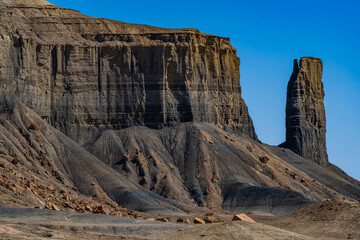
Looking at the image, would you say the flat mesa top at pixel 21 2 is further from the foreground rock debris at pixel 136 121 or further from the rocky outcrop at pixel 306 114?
the rocky outcrop at pixel 306 114

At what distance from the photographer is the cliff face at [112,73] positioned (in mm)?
110625

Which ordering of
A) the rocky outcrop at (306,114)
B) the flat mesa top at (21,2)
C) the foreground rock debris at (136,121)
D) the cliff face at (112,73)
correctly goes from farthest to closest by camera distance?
the rocky outcrop at (306,114), the flat mesa top at (21,2), the cliff face at (112,73), the foreground rock debris at (136,121)

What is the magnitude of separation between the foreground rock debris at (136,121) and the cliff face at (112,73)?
0.12m

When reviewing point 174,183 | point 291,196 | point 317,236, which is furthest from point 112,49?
point 317,236

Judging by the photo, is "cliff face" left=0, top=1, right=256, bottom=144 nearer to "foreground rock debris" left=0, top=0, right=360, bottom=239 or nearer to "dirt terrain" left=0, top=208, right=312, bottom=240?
"foreground rock debris" left=0, top=0, right=360, bottom=239

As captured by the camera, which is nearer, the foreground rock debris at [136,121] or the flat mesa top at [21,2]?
the foreground rock debris at [136,121]

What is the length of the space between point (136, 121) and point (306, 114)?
4015 centimetres

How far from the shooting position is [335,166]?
147750 millimetres

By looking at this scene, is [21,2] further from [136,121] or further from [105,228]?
[105,228]

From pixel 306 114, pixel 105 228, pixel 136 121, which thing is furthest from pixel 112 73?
pixel 105 228

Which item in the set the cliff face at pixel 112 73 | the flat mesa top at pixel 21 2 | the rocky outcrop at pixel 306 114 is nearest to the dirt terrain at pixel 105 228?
the cliff face at pixel 112 73

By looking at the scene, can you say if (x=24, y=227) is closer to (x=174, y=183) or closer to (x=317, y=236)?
(x=317, y=236)

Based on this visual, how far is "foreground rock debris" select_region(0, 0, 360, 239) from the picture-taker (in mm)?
→ 97812

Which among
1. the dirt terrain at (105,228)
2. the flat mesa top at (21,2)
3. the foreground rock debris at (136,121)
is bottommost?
the dirt terrain at (105,228)
